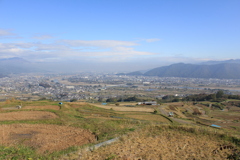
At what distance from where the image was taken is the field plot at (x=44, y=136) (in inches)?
385

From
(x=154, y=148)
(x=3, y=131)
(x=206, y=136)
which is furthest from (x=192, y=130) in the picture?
(x=3, y=131)

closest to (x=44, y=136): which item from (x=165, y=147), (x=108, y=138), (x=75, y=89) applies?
(x=108, y=138)

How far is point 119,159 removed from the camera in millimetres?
7188

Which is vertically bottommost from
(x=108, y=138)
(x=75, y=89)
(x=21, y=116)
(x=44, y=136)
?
(x=75, y=89)

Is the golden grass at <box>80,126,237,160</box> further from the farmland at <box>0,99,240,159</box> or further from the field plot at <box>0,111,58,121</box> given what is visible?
the field plot at <box>0,111,58,121</box>

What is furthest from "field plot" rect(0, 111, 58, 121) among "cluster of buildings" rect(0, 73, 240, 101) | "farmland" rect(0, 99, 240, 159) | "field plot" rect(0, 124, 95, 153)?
"cluster of buildings" rect(0, 73, 240, 101)

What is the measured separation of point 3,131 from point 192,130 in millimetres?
12652

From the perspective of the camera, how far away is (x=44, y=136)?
11352 mm

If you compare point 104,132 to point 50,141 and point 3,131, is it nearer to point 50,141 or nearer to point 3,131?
point 50,141

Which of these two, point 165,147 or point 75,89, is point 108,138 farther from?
point 75,89

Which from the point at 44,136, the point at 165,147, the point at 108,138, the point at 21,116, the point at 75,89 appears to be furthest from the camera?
the point at 75,89

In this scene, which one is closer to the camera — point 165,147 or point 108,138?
point 165,147

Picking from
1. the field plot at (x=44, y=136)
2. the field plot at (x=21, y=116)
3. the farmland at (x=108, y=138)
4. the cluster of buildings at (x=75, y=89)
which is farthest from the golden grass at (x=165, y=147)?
the cluster of buildings at (x=75, y=89)

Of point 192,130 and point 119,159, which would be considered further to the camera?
point 192,130
